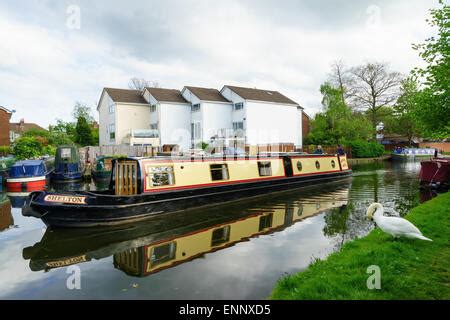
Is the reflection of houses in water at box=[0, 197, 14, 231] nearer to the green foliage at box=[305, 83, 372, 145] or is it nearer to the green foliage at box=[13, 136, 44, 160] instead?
the green foliage at box=[13, 136, 44, 160]

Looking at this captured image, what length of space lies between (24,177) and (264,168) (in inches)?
569

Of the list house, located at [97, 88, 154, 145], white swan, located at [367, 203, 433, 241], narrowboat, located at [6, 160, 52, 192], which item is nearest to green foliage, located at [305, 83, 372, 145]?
house, located at [97, 88, 154, 145]

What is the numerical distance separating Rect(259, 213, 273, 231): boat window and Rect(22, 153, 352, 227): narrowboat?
247 cm

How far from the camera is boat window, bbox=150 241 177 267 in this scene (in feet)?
24.3

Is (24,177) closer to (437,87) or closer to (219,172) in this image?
(219,172)

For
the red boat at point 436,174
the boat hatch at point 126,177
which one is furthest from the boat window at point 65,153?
the red boat at point 436,174

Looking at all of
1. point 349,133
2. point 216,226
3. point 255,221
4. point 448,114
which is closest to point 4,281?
point 216,226

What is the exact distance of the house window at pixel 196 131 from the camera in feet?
123

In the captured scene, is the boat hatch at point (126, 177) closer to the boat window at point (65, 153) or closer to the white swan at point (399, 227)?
the white swan at point (399, 227)

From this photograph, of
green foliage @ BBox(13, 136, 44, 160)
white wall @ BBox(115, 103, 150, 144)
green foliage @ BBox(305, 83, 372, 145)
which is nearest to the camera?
green foliage @ BBox(13, 136, 44, 160)

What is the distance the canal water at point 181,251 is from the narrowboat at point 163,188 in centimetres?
44

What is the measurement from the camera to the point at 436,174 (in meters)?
17.4

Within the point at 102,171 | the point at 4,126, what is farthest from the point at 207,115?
the point at 4,126

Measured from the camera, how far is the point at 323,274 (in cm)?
527
